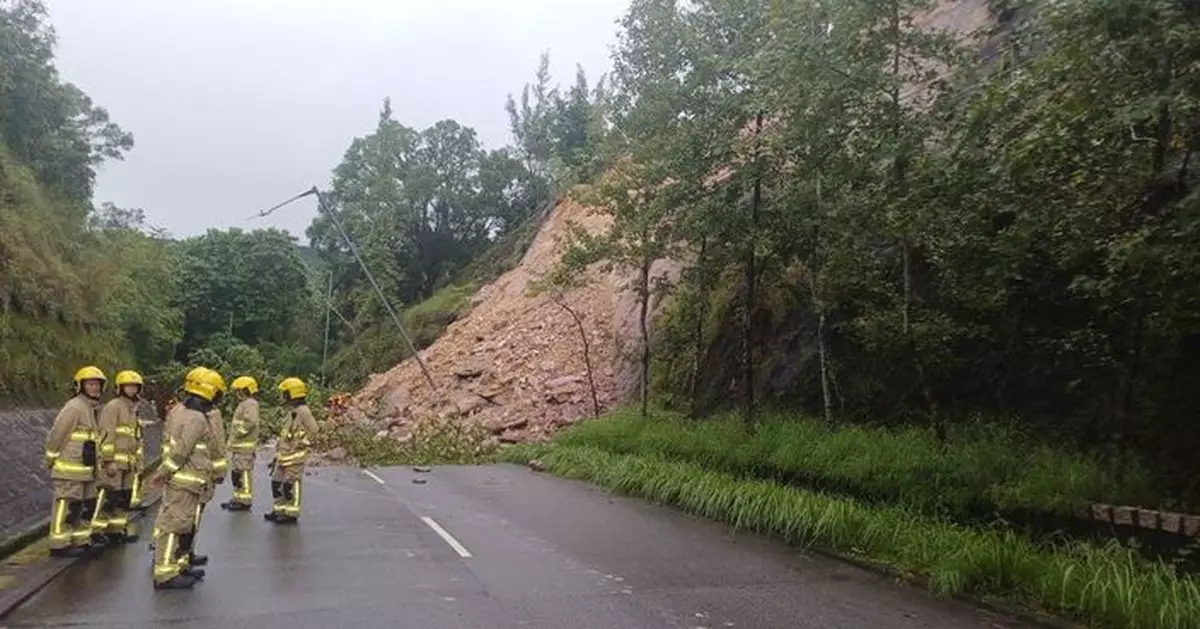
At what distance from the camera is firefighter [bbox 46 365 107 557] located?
968cm

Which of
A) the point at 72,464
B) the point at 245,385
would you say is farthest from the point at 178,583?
the point at 245,385

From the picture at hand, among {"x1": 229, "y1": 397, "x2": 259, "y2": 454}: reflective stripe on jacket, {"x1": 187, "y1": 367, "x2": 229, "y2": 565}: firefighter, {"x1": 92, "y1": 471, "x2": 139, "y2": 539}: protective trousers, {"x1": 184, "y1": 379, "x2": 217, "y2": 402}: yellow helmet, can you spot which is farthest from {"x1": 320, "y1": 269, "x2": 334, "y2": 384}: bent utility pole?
{"x1": 184, "y1": 379, "x2": 217, "y2": 402}: yellow helmet

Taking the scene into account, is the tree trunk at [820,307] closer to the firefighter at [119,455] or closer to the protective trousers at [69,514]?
the firefighter at [119,455]

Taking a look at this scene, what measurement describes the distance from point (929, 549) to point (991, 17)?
1395 cm

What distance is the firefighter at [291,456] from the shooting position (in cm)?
1302

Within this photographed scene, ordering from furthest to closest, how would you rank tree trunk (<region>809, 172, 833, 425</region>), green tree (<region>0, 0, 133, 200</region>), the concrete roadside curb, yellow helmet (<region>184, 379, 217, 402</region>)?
green tree (<region>0, 0, 133, 200</region>), tree trunk (<region>809, 172, 833, 425</region>), yellow helmet (<region>184, 379, 217, 402</region>), the concrete roadside curb

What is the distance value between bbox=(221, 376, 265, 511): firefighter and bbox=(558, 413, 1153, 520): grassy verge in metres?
6.76

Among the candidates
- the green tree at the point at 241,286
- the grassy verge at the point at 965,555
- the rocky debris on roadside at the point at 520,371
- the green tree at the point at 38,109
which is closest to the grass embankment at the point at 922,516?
the grassy verge at the point at 965,555

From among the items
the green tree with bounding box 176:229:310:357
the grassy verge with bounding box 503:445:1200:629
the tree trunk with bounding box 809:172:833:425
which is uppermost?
the green tree with bounding box 176:229:310:357

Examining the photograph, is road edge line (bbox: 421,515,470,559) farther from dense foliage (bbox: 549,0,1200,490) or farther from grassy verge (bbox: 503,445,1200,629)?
dense foliage (bbox: 549,0,1200,490)

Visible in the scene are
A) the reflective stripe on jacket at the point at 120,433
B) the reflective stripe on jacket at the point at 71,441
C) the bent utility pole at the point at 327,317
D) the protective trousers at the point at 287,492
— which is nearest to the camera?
the reflective stripe on jacket at the point at 71,441

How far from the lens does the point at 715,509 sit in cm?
1328

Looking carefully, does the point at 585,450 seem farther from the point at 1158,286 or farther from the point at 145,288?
the point at 145,288

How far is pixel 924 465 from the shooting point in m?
10.9
